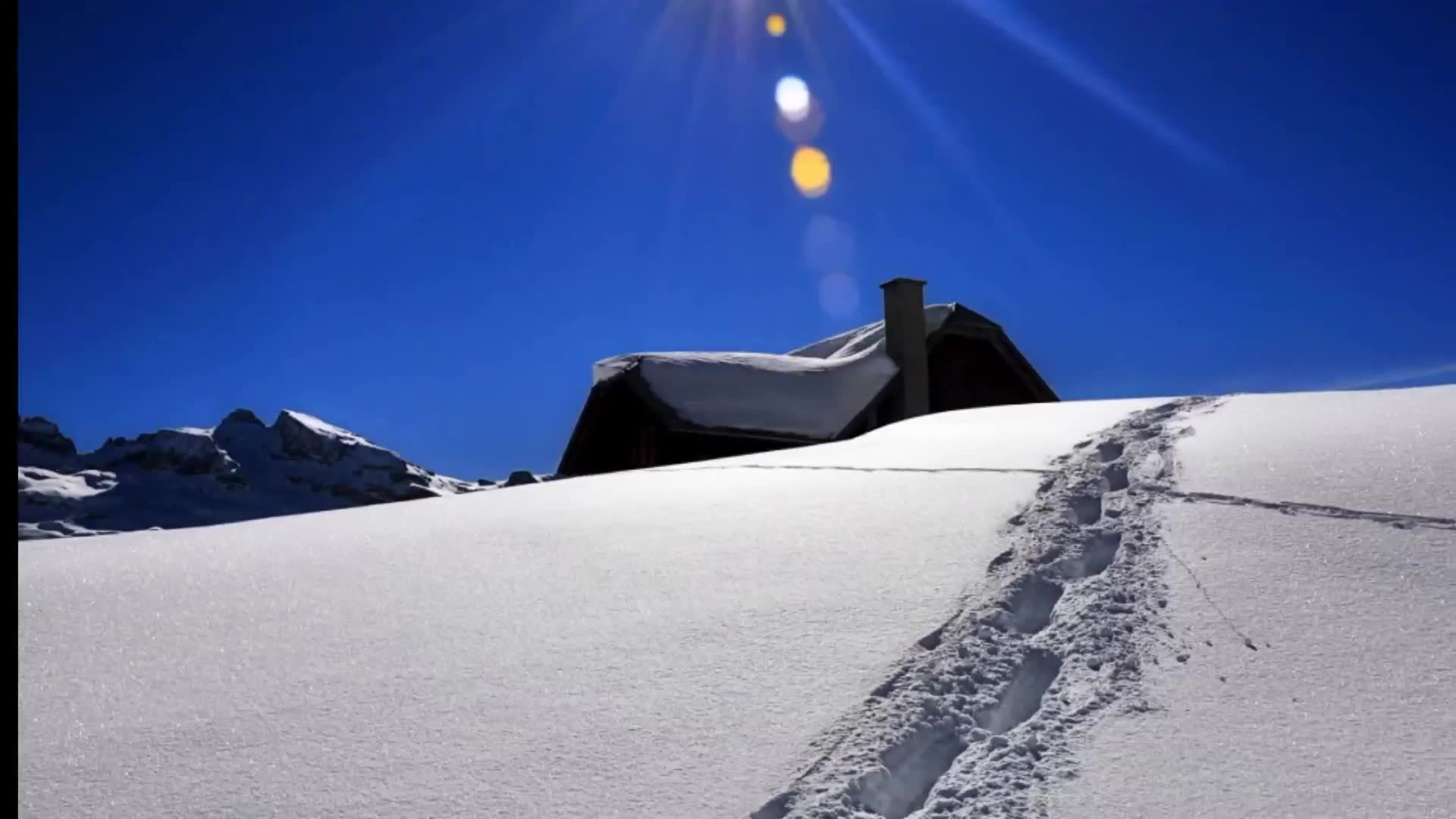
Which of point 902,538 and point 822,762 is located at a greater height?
point 902,538

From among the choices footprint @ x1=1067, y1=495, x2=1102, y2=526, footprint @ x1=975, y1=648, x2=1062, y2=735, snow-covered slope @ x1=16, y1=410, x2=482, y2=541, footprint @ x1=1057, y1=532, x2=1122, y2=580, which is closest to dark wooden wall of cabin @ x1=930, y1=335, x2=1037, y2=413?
footprint @ x1=1067, y1=495, x2=1102, y2=526

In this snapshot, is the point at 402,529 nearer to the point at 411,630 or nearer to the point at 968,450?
the point at 411,630

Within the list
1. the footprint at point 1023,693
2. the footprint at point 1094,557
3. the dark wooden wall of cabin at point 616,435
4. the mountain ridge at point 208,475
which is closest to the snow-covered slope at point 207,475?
the mountain ridge at point 208,475

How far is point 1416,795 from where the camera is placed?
46.9 inches

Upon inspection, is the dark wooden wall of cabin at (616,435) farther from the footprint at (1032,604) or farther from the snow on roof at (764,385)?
the footprint at (1032,604)

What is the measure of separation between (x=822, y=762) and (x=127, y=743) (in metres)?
1.29

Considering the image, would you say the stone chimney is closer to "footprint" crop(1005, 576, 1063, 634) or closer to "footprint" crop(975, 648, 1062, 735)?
"footprint" crop(1005, 576, 1063, 634)

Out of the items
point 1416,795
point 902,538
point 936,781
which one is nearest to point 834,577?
point 902,538

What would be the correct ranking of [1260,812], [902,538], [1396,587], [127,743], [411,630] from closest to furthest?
[1260,812] < [127,743] < [1396,587] < [411,630] < [902,538]

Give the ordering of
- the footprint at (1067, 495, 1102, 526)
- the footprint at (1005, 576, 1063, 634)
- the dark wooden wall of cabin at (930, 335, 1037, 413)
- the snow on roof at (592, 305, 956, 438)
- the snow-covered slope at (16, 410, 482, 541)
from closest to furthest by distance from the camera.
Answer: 1. the footprint at (1005, 576, 1063, 634)
2. the footprint at (1067, 495, 1102, 526)
3. the snow on roof at (592, 305, 956, 438)
4. the dark wooden wall of cabin at (930, 335, 1037, 413)
5. the snow-covered slope at (16, 410, 482, 541)

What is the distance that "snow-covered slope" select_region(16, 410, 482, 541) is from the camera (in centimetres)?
9775

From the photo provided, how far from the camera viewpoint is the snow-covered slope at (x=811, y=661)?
4.32 feet

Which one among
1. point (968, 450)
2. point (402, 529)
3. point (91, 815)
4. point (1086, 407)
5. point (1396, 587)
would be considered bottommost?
point (91, 815)

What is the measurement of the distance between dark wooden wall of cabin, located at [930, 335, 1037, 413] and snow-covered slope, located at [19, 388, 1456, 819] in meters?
10.0
